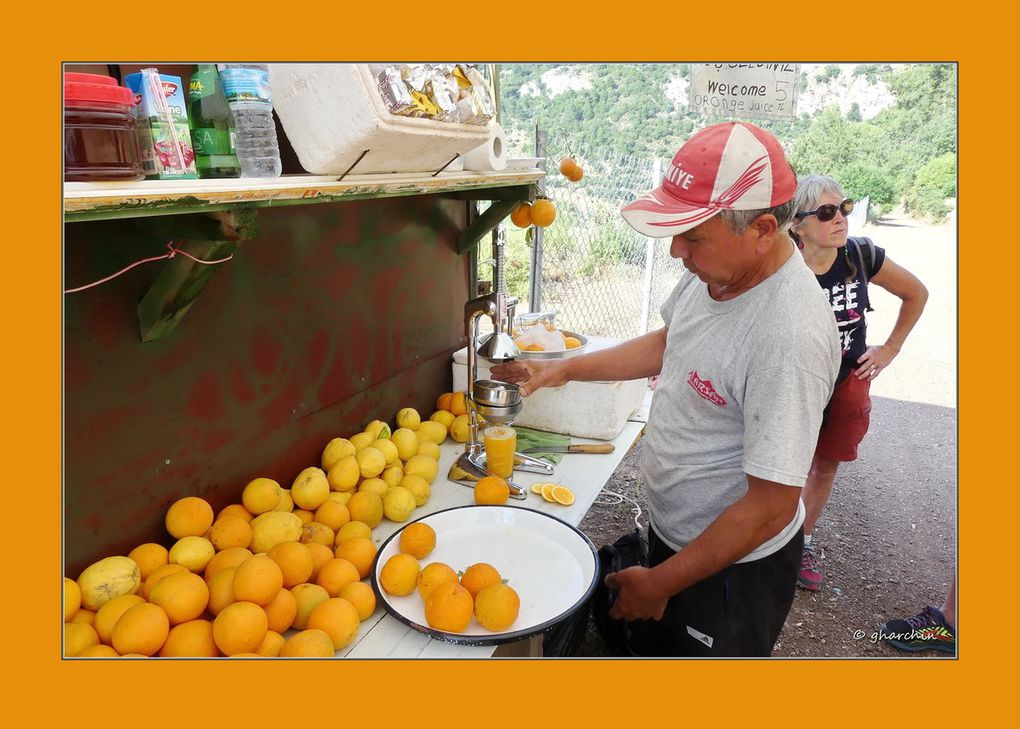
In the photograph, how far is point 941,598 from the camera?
3.65 metres

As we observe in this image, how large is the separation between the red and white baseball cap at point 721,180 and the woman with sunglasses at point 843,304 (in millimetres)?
1699

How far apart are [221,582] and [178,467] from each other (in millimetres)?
448

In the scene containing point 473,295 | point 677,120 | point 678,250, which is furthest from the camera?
point 677,120

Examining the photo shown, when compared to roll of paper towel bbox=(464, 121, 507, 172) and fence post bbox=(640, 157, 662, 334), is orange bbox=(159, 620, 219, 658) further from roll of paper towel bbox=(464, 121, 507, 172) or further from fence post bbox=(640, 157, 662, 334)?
fence post bbox=(640, 157, 662, 334)

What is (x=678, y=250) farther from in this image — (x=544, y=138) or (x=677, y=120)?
(x=677, y=120)

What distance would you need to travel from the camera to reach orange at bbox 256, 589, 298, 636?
1.55 meters

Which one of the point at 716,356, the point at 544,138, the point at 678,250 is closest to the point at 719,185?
the point at 678,250

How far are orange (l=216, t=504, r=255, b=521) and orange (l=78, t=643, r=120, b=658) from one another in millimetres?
530

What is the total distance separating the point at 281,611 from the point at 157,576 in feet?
1.18

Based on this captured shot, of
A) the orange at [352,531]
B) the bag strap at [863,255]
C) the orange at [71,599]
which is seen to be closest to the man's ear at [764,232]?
the orange at [352,531]

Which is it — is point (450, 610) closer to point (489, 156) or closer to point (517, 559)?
point (517, 559)

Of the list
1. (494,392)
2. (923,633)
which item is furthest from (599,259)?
(494,392)

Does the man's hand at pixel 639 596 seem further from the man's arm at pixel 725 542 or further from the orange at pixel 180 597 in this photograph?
the orange at pixel 180 597

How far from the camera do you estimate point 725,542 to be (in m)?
1.66
